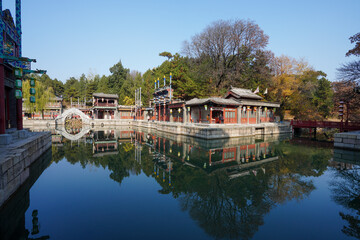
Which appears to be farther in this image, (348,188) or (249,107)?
(249,107)

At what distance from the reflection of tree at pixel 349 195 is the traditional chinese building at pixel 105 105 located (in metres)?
45.6

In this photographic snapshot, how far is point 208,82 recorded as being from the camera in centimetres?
3797

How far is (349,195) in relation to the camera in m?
8.17

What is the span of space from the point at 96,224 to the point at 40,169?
7.88 m

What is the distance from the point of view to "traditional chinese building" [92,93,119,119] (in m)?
47.7

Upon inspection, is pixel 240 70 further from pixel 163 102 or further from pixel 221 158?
pixel 221 158

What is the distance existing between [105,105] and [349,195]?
4780 centimetres

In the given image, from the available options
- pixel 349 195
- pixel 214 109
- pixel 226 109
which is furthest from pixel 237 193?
pixel 226 109

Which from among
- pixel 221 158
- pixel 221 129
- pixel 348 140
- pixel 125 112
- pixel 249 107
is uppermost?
pixel 249 107

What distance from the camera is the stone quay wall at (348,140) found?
1630cm

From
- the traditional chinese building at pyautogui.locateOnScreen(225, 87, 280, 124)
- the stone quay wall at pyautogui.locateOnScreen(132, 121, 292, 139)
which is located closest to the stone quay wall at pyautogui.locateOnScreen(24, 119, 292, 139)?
the stone quay wall at pyautogui.locateOnScreen(132, 121, 292, 139)

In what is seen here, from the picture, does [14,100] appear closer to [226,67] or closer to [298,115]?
[226,67]

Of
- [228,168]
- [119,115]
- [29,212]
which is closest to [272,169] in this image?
[228,168]

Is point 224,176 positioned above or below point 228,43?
below
